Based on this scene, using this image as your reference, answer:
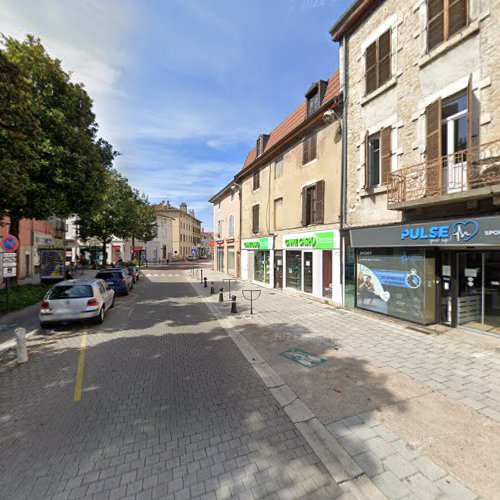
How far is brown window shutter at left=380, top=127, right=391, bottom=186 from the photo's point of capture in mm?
8758

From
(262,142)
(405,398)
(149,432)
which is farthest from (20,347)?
(262,142)

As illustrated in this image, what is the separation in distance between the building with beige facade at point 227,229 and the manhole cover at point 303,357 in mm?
17311

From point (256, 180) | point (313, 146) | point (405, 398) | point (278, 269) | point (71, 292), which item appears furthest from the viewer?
point (256, 180)

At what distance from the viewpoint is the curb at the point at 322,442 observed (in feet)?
9.07

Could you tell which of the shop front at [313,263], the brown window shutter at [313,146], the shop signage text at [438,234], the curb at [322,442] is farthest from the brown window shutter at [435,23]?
the curb at [322,442]

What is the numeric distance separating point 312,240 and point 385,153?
15.9ft

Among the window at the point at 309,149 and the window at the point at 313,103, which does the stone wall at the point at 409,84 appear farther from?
the window at the point at 313,103

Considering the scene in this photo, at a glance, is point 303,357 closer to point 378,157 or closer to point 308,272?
point 378,157

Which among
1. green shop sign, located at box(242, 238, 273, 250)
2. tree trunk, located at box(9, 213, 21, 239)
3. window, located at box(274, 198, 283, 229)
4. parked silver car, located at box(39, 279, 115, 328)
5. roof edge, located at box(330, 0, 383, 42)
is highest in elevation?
roof edge, located at box(330, 0, 383, 42)

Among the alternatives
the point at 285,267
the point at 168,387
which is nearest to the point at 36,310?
the point at 168,387

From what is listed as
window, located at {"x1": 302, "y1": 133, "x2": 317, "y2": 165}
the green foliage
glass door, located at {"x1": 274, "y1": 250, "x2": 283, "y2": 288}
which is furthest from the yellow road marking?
window, located at {"x1": 302, "y1": 133, "x2": 317, "y2": 165}

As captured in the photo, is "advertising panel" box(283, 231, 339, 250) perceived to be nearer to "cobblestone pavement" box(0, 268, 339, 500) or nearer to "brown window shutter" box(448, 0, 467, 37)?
"brown window shutter" box(448, 0, 467, 37)

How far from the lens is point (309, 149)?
13125mm

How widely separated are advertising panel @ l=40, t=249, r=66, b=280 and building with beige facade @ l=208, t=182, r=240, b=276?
12.9 meters
